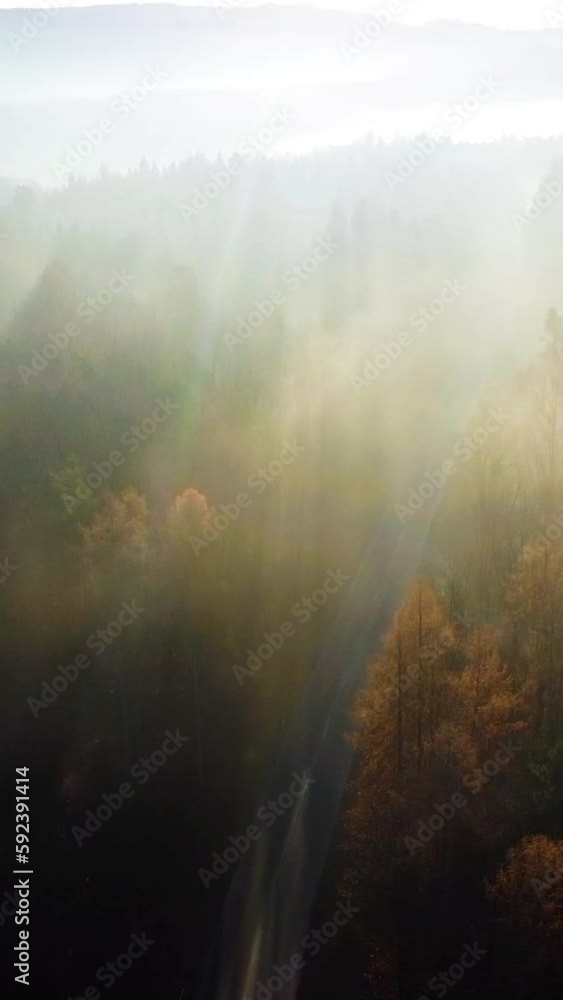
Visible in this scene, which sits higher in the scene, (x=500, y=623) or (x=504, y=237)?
(x=504, y=237)

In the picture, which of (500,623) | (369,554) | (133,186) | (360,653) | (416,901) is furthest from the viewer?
(133,186)

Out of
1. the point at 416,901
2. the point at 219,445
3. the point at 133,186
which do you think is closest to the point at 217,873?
the point at 416,901

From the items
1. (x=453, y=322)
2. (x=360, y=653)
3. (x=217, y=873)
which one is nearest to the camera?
(x=217, y=873)

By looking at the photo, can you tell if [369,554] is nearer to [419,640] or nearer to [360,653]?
[360,653]

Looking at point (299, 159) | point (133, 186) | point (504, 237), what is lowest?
point (504, 237)

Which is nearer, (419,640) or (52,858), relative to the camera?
(419,640)

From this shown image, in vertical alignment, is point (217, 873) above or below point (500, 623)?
below

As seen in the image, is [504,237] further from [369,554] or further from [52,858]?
[52,858]

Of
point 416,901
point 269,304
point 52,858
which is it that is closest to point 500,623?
point 416,901

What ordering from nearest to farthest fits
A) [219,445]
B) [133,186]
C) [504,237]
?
[219,445], [504,237], [133,186]
